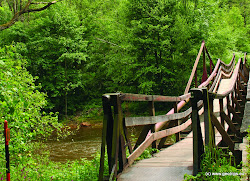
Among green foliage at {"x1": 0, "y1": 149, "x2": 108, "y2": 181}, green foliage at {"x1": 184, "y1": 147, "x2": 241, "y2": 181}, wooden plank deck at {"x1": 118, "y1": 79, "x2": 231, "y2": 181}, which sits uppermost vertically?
green foliage at {"x1": 184, "y1": 147, "x2": 241, "y2": 181}

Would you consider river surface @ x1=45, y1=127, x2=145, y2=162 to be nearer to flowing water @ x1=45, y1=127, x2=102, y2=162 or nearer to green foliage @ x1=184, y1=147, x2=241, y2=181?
flowing water @ x1=45, y1=127, x2=102, y2=162

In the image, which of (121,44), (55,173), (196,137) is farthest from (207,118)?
(121,44)

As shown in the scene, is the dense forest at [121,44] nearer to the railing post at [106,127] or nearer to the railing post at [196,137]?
the railing post at [106,127]

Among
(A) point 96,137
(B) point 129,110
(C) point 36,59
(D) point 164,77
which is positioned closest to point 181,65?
(D) point 164,77

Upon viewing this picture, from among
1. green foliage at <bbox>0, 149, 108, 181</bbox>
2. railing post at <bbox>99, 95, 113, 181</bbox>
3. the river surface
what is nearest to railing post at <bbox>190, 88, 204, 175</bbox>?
railing post at <bbox>99, 95, 113, 181</bbox>

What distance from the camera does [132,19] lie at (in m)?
24.7

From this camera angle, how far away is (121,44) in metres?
25.4

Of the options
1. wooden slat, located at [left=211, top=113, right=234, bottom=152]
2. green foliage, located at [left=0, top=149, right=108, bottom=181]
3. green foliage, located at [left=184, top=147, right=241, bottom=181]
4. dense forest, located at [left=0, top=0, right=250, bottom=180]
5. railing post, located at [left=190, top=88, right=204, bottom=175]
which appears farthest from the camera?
dense forest, located at [left=0, top=0, right=250, bottom=180]

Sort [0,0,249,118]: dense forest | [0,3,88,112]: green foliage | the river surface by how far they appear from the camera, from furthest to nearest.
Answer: [0,3,88,112]: green foliage, [0,0,249,118]: dense forest, the river surface

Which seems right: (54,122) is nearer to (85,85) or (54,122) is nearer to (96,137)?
(96,137)

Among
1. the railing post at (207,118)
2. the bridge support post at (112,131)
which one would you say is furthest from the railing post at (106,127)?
the railing post at (207,118)

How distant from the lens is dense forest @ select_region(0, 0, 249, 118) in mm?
22344

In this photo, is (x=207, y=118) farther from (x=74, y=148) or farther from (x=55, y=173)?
Result: (x=74, y=148)

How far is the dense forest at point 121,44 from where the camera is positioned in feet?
73.3
